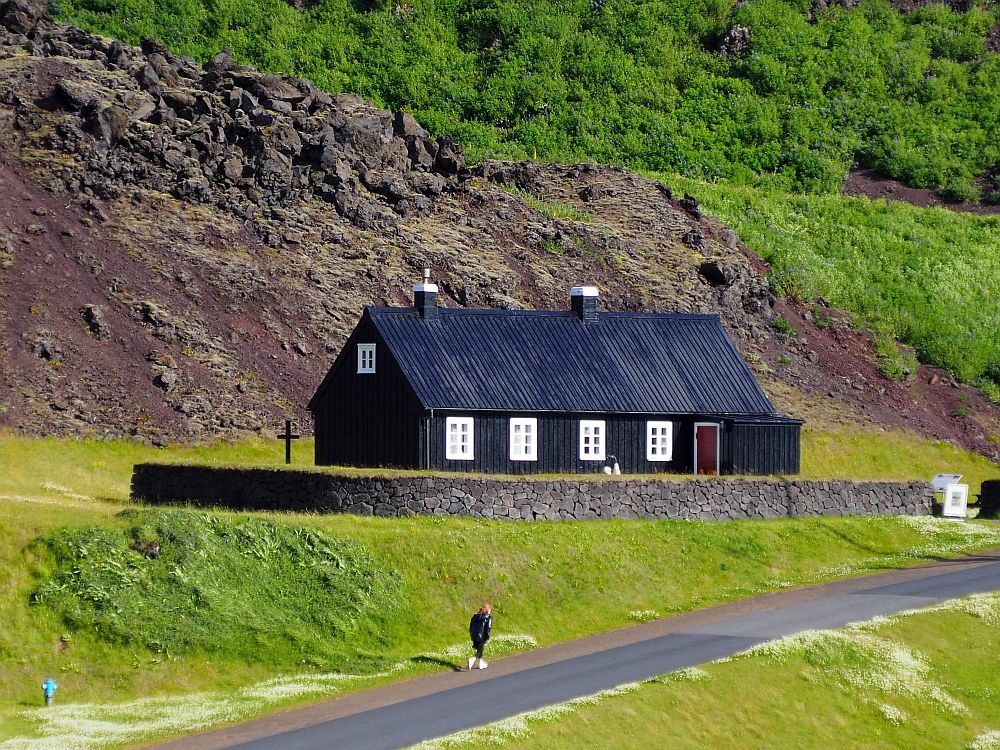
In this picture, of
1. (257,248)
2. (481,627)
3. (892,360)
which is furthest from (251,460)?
(892,360)

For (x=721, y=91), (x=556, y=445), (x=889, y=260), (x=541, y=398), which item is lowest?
(x=556, y=445)

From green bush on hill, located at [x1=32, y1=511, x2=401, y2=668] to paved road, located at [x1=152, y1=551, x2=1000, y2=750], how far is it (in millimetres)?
3254

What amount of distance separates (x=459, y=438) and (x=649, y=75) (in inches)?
3103

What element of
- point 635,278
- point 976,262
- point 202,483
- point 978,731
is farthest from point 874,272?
point 978,731

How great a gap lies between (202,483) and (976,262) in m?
65.8

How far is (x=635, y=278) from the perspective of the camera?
8794 cm

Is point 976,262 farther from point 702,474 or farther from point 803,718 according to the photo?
point 803,718

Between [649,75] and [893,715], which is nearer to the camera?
[893,715]

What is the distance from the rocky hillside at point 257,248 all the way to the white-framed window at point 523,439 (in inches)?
760

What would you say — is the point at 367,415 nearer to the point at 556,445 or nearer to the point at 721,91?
the point at 556,445

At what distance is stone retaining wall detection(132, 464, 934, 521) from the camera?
46.4 meters

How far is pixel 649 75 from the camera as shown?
411ft

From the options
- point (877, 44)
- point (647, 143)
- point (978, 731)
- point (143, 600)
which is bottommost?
point (978, 731)

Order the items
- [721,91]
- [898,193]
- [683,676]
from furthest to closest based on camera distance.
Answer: [721,91], [898,193], [683,676]
